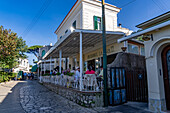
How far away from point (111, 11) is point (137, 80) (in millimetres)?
8367

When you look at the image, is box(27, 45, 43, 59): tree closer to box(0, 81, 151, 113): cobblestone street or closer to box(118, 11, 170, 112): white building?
box(0, 81, 151, 113): cobblestone street

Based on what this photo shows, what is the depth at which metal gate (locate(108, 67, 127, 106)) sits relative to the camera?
5750 mm

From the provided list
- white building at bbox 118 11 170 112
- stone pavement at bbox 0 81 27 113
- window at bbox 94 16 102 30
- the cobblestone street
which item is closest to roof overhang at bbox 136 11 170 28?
white building at bbox 118 11 170 112

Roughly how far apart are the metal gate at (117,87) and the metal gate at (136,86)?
43 centimetres

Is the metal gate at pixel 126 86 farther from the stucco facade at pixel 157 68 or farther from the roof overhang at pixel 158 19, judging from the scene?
the roof overhang at pixel 158 19

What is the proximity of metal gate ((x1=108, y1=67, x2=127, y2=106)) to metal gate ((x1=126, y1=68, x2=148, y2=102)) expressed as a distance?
0.43 meters

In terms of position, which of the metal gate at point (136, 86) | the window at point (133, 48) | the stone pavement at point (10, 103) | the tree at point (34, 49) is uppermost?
the tree at point (34, 49)

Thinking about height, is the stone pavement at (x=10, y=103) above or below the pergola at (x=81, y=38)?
below

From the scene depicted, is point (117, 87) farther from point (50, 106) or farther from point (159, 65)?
point (50, 106)

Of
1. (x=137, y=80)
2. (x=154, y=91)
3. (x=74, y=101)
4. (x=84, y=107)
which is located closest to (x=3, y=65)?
(x=74, y=101)

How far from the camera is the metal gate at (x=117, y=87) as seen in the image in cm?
575

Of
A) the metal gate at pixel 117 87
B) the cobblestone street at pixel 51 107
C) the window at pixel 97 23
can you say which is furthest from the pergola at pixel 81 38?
the window at pixel 97 23

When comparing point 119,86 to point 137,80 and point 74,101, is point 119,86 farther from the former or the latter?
point 74,101

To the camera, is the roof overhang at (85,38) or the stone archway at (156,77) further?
the roof overhang at (85,38)
